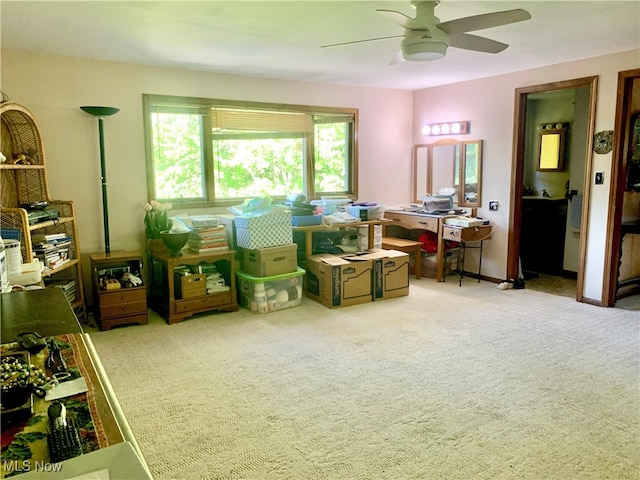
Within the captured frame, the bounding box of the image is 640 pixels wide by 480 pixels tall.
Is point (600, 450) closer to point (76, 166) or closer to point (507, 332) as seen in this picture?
point (507, 332)

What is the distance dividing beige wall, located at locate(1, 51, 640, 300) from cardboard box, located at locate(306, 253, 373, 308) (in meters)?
1.77

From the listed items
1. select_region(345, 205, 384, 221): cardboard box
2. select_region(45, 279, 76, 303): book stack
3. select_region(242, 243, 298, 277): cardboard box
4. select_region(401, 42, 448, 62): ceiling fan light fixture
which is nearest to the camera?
select_region(401, 42, 448, 62): ceiling fan light fixture

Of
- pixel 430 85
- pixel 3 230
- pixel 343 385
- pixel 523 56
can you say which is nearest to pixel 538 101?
pixel 430 85

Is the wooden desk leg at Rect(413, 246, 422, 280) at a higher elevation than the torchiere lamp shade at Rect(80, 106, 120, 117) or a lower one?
lower

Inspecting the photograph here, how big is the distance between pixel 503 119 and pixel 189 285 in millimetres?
3874

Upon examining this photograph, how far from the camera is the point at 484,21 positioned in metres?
2.68

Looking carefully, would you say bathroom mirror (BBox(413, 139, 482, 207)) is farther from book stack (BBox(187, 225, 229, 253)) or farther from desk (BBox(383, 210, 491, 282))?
book stack (BBox(187, 225, 229, 253))

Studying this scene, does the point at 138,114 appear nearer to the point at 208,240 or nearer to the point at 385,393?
the point at 208,240

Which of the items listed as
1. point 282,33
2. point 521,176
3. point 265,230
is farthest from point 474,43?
point 521,176

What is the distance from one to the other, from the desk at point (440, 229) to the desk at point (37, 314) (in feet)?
13.7

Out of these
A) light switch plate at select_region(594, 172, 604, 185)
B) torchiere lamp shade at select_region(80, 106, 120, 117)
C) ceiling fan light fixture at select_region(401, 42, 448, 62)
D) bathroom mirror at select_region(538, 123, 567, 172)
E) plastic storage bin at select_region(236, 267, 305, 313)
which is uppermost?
ceiling fan light fixture at select_region(401, 42, 448, 62)

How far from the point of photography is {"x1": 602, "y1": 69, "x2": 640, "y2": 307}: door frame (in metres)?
4.29

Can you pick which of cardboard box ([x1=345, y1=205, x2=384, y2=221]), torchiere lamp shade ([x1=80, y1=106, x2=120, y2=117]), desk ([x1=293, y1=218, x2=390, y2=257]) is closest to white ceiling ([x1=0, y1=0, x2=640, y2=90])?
torchiere lamp shade ([x1=80, y1=106, x2=120, y2=117])

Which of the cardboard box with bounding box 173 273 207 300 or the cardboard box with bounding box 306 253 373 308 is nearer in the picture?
the cardboard box with bounding box 173 273 207 300
